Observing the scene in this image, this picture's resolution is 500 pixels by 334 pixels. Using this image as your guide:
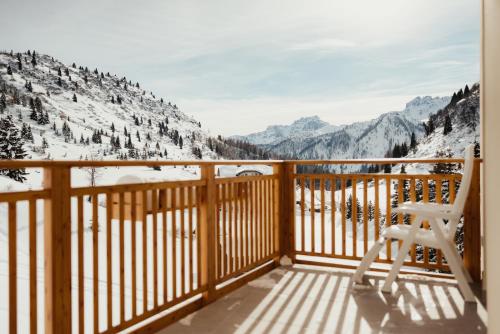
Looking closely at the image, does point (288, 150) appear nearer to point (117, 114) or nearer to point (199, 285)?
point (117, 114)

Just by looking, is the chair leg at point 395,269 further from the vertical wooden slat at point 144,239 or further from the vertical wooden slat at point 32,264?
the vertical wooden slat at point 32,264

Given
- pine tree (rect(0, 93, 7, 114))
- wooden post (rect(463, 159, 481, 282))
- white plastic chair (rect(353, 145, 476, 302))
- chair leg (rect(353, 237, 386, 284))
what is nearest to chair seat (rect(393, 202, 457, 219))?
white plastic chair (rect(353, 145, 476, 302))

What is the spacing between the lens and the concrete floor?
2363 mm

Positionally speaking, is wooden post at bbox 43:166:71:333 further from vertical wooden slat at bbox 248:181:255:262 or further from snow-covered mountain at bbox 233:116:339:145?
snow-covered mountain at bbox 233:116:339:145

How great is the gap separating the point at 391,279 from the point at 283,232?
1.27 meters

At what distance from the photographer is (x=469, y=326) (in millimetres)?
2371

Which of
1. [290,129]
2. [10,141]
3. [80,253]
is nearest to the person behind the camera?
[80,253]

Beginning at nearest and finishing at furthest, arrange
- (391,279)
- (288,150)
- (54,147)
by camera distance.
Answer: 1. (391,279)
2. (54,147)
3. (288,150)

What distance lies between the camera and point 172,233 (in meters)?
2.50

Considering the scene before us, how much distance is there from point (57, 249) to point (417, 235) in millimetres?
2521

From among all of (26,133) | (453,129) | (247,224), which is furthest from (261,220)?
(26,133)

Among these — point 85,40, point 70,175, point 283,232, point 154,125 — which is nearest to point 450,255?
point 283,232

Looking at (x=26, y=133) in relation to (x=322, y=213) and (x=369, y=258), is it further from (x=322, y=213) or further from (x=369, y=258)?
(x=369, y=258)

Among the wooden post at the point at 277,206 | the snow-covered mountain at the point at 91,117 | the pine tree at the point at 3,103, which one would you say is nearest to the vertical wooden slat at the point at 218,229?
the wooden post at the point at 277,206
